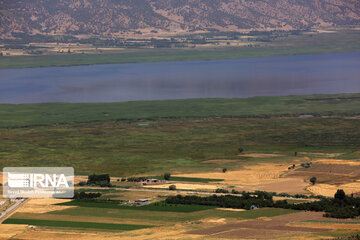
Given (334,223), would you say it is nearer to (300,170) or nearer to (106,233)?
(106,233)

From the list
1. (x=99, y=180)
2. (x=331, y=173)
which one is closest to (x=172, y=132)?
(x=99, y=180)

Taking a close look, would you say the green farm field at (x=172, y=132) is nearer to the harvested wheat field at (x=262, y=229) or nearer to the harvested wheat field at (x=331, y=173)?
the harvested wheat field at (x=331, y=173)

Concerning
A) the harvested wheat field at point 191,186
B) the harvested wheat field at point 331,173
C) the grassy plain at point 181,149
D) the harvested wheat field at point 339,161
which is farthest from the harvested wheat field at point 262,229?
the harvested wheat field at point 339,161

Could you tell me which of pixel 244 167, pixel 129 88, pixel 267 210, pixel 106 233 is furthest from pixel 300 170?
pixel 129 88

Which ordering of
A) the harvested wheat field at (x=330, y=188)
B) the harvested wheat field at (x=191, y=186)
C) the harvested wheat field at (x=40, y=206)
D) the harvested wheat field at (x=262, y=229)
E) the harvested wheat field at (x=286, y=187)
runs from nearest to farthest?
the harvested wheat field at (x=262, y=229) < the harvested wheat field at (x=40, y=206) < the harvested wheat field at (x=330, y=188) < the harvested wheat field at (x=286, y=187) < the harvested wheat field at (x=191, y=186)

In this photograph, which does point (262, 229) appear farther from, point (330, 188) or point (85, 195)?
point (85, 195)
